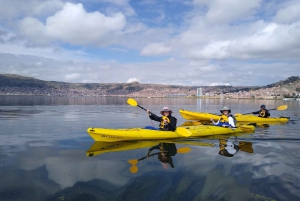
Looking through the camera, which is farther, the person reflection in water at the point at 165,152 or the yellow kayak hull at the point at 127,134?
the yellow kayak hull at the point at 127,134

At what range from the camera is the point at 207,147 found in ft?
43.8

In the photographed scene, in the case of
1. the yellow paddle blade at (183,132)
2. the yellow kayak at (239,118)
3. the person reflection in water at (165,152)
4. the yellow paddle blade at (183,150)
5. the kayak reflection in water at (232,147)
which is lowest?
the kayak reflection in water at (232,147)

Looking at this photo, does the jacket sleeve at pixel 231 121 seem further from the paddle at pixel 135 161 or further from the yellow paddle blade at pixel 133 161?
the yellow paddle blade at pixel 133 161

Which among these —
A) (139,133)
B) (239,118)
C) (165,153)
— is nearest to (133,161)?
(165,153)

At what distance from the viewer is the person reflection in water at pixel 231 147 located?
12281 millimetres

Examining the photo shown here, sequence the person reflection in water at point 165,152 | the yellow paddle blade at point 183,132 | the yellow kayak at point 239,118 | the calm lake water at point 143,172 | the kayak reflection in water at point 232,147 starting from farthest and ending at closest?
the yellow kayak at point 239,118 < the yellow paddle blade at point 183,132 < the kayak reflection in water at point 232,147 < the person reflection in water at point 165,152 < the calm lake water at point 143,172

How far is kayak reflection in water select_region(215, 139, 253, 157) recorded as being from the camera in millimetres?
12281

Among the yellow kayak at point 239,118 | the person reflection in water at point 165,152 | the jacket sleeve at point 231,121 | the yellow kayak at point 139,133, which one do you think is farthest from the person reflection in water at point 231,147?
the yellow kayak at point 239,118

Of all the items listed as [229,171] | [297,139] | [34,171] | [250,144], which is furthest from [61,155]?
[297,139]

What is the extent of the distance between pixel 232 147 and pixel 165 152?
4016mm

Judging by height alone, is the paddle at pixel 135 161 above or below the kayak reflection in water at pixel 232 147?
above


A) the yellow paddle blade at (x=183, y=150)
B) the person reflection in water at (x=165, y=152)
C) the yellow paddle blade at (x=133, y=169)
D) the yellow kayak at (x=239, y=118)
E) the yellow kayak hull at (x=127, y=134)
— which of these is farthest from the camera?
the yellow kayak at (x=239, y=118)

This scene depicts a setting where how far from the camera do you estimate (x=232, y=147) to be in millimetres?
13445

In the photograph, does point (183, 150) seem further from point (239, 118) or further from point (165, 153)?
point (239, 118)
